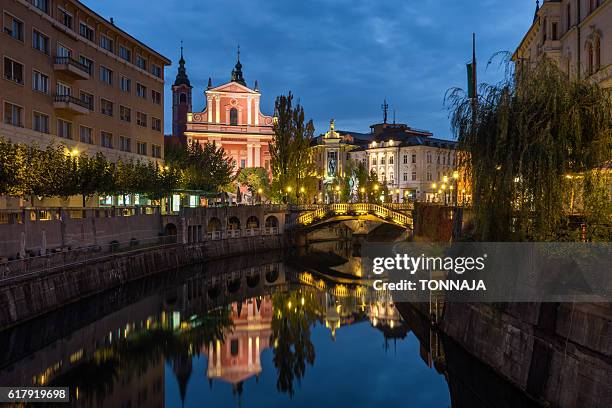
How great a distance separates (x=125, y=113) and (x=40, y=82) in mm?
13688

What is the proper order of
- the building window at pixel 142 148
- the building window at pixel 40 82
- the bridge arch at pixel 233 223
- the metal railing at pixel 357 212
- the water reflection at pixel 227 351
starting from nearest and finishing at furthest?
the water reflection at pixel 227 351
the building window at pixel 40 82
the metal railing at pixel 357 212
the building window at pixel 142 148
the bridge arch at pixel 233 223

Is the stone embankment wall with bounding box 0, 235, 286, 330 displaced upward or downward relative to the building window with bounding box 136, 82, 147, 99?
downward

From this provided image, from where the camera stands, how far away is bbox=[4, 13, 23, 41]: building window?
127 feet

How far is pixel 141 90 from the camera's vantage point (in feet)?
197

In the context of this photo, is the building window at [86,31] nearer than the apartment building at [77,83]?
No

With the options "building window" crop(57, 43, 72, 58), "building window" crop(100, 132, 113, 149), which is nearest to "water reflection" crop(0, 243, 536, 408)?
"building window" crop(100, 132, 113, 149)

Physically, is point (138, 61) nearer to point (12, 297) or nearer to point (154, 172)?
point (154, 172)

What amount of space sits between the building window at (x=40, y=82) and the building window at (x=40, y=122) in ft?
6.23

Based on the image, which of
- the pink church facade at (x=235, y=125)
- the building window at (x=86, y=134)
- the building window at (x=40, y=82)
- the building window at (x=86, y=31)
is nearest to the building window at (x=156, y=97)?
the building window at (x=86, y=31)

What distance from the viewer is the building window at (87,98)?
1954 inches

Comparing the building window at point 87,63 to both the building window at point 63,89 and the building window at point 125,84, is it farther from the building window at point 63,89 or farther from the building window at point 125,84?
the building window at point 125,84

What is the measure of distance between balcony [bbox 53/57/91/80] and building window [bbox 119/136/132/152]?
925 centimetres

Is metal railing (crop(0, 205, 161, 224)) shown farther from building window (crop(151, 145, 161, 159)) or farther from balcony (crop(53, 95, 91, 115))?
building window (crop(151, 145, 161, 159))

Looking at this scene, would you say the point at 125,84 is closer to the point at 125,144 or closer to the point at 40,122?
the point at 125,144
